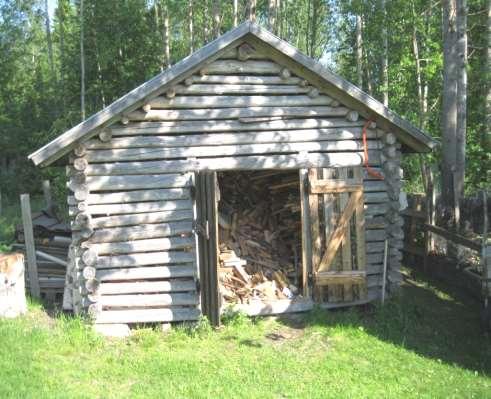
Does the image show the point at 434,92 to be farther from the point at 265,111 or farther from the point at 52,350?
the point at 52,350

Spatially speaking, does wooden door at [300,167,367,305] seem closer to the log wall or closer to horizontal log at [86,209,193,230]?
the log wall

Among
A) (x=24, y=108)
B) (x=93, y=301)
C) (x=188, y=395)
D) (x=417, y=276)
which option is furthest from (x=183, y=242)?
(x=24, y=108)

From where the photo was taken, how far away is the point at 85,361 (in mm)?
6941

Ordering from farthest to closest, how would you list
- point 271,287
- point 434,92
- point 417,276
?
point 434,92
point 417,276
point 271,287

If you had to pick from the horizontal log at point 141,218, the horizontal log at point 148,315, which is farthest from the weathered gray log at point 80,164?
the horizontal log at point 148,315

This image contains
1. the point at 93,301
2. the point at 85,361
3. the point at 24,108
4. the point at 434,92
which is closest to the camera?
the point at 85,361

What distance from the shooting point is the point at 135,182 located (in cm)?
821

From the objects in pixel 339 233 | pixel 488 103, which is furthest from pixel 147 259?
pixel 488 103

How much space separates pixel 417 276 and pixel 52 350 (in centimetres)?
752

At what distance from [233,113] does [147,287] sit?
303 centimetres

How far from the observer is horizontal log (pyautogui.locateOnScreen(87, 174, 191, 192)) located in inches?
320

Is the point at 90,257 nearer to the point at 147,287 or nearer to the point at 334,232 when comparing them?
the point at 147,287

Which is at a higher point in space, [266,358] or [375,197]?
[375,197]

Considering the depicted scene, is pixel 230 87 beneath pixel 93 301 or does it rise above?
above
